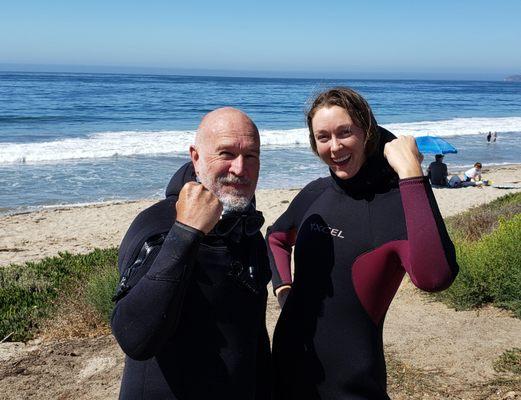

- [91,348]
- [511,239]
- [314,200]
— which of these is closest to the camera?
[314,200]

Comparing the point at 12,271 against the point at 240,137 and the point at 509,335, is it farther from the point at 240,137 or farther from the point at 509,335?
the point at 240,137

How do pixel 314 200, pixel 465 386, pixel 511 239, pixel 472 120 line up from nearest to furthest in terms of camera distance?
pixel 314 200 → pixel 465 386 → pixel 511 239 → pixel 472 120

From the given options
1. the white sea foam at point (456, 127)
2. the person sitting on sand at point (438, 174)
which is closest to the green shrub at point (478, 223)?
the person sitting on sand at point (438, 174)

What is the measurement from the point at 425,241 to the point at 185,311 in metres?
0.86

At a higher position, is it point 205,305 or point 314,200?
point 314,200

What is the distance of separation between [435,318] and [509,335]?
89 cm

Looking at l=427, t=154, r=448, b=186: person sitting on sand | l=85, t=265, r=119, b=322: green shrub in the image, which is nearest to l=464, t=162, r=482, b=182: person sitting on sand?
l=427, t=154, r=448, b=186: person sitting on sand

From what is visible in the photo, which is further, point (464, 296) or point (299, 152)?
point (299, 152)

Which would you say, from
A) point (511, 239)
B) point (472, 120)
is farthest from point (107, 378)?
point (472, 120)

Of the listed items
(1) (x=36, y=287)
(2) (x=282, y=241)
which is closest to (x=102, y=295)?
(1) (x=36, y=287)

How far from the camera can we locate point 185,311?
194 centimetres

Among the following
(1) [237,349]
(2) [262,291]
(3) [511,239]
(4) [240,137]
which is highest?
(4) [240,137]

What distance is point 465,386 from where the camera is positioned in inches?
181

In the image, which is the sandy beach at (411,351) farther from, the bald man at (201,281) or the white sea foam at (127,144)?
the white sea foam at (127,144)
